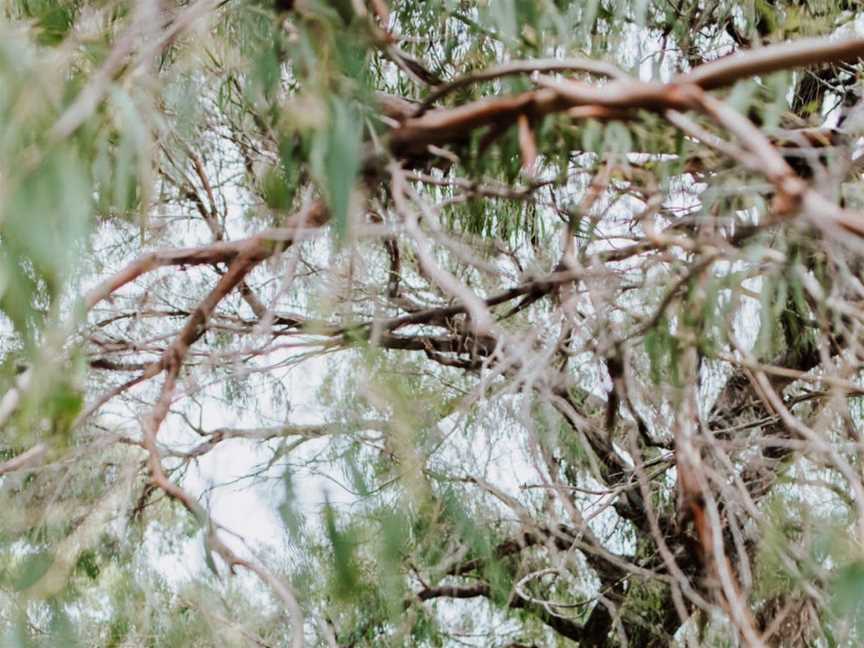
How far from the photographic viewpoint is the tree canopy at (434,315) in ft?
2.38

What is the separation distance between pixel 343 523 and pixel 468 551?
0.72m

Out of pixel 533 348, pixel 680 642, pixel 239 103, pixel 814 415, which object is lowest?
pixel 680 642

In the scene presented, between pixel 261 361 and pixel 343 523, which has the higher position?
pixel 261 361

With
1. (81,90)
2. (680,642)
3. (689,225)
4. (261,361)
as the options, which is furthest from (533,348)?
(680,642)

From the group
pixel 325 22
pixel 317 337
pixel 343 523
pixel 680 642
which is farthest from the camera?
pixel 680 642

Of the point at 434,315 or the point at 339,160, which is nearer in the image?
the point at 339,160

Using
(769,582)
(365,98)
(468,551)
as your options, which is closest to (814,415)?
(769,582)

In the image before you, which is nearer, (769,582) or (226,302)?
(769,582)

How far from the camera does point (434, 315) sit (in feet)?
4.02

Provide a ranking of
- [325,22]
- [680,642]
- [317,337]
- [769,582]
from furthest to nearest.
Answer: [680,642], [769,582], [317,337], [325,22]

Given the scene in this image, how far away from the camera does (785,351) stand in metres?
1.60

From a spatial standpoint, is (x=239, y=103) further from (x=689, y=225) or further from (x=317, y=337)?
(x=689, y=225)

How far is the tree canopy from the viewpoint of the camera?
73 centimetres

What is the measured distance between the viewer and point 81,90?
731 millimetres
